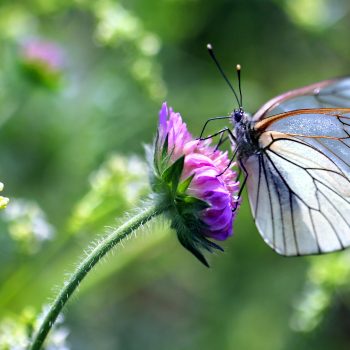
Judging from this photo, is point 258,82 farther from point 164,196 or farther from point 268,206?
point 164,196

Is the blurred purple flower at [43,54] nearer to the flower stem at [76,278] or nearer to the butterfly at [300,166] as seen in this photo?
the butterfly at [300,166]

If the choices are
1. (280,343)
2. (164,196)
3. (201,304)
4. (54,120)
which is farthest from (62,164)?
(164,196)

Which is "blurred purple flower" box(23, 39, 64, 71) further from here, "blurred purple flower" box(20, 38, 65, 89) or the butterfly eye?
the butterfly eye

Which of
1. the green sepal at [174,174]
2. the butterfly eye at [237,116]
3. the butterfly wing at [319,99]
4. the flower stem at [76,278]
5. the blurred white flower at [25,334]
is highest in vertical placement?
the butterfly eye at [237,116]

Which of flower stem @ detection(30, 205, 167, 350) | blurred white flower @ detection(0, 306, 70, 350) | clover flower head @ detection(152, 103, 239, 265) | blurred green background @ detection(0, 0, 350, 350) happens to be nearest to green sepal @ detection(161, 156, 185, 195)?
clover flower head @ detection(152, 103, 239, 265)

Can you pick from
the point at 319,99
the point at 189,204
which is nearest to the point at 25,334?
the point at 189,204

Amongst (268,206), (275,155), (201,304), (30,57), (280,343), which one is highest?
(30,57)

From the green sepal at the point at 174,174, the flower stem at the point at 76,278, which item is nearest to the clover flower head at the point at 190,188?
the green sepal at the point at 174,174
